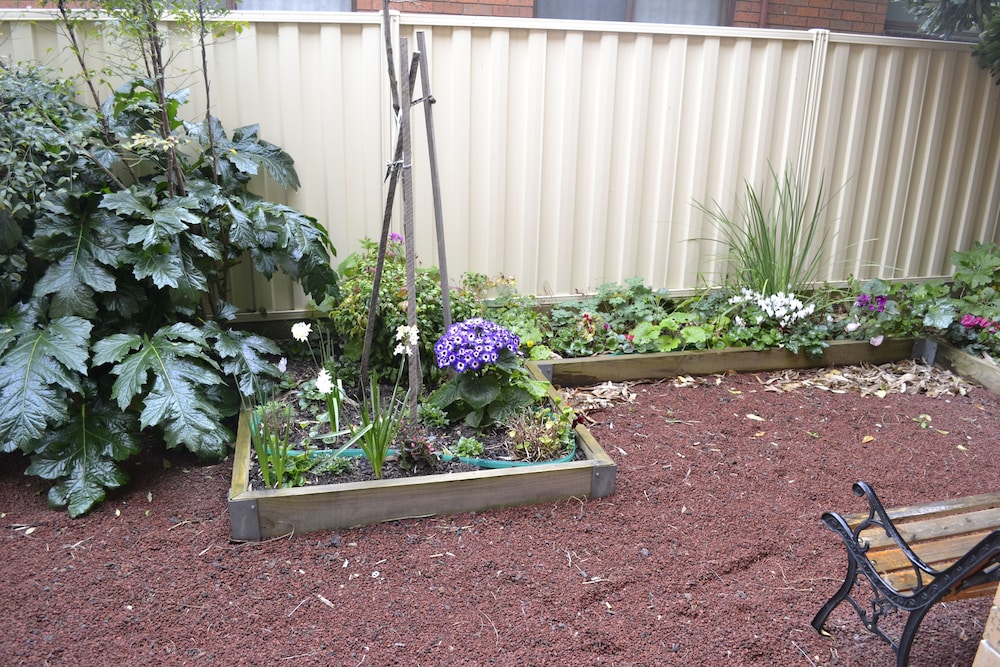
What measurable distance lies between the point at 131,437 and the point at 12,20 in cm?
193

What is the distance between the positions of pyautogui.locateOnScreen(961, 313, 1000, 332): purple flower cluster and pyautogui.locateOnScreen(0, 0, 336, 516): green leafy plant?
3.37 meters

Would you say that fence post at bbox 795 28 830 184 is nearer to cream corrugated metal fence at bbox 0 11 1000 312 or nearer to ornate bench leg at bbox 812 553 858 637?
cream corrugated metal fence at bbox 0 11 1000 312

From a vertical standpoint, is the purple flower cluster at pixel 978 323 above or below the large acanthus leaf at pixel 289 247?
below

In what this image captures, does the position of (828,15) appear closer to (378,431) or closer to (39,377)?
(378,431)

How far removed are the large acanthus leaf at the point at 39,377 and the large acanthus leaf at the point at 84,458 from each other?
0.09 metres

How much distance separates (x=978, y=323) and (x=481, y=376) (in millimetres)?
2852

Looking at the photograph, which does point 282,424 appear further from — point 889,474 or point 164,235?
point 889,474

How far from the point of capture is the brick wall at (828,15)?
6.26 m

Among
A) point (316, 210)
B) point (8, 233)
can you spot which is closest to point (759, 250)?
point (316, 210)

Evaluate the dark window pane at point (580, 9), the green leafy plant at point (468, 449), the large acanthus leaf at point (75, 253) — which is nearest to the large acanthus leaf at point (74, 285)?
the large acanthus leaf at point (75, 253)

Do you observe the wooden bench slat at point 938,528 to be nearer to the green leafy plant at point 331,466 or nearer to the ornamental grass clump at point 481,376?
the ornamental grass clump at point 481,376

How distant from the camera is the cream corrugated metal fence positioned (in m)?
3.66

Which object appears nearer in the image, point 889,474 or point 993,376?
point 889,474

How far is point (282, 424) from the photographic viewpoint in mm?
2992
